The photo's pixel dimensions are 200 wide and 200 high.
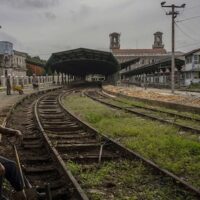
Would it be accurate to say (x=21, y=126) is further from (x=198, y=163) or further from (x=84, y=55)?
(x=84, y=55)

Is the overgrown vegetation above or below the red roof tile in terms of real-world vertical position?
below

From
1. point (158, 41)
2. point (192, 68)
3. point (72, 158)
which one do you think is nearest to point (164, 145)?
point (72, 158)

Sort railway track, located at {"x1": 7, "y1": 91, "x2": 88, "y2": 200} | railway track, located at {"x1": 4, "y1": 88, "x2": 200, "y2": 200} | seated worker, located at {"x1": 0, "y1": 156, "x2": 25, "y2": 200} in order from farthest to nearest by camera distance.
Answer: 1. railway track, located at {"x1": 4, "y1": 88, "x2": 200, "y2": 200}
2. railway track, located at {"x1": 7, "y1": 91, "x2": 88, "y2": 200}
3. seated worker, located at {"x1": 0, "y1": 156, "x2": 25, "y2": 200}

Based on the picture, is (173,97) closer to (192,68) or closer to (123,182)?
(123,182)

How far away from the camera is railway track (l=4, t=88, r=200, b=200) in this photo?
723 centimetres

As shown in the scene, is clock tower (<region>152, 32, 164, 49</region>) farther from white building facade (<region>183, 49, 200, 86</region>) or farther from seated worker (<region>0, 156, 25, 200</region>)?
seated worker (<region>0, 156, 25, 200</region>)

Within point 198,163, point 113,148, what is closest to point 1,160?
point 198,163

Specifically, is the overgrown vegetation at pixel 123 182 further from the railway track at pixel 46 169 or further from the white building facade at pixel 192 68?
the white building facade at pixel 192 68

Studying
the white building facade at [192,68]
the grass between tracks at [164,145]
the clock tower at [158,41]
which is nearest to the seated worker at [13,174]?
the grass between tracks at [164,145]

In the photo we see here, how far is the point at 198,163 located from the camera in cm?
927

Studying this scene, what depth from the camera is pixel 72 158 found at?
32.1ft

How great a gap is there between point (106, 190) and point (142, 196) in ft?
2.08

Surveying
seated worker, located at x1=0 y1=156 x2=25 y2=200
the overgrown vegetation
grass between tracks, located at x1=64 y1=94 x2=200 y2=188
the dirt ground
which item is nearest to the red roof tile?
the dirt ground

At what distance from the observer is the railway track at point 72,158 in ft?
23.7
